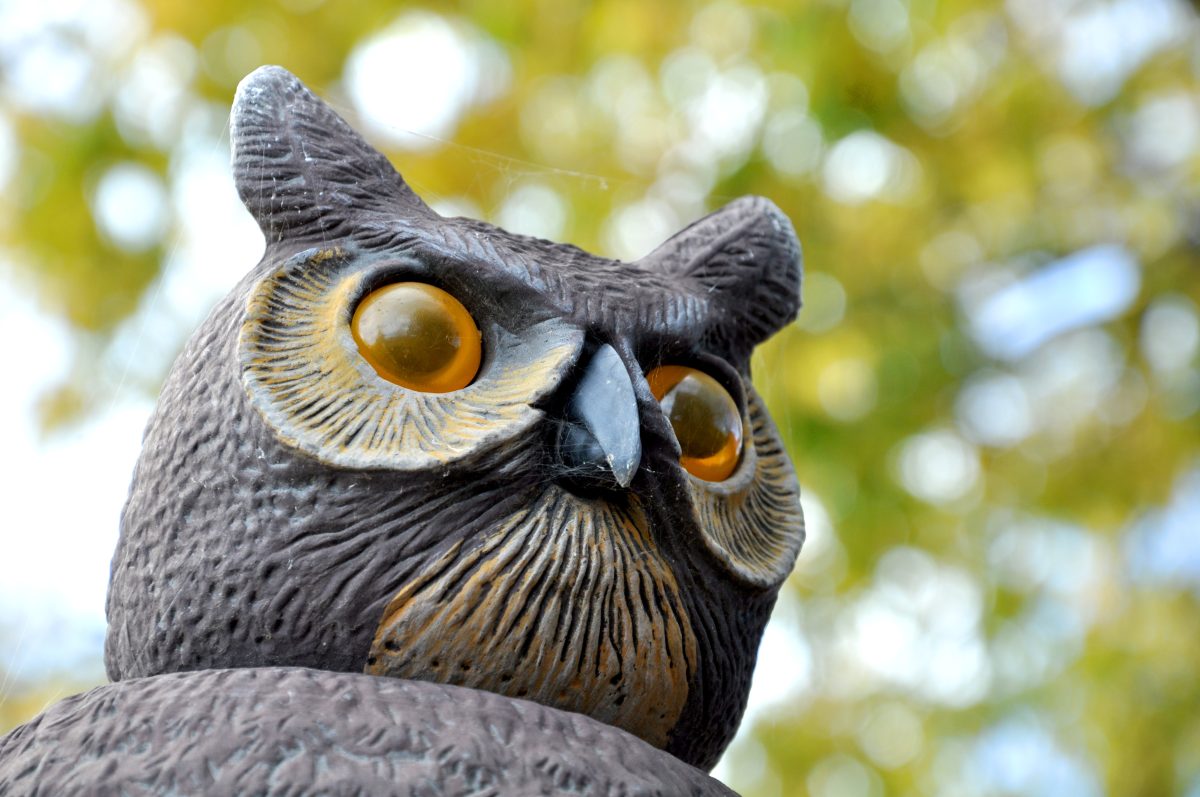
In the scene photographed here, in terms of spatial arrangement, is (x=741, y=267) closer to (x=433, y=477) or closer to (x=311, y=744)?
(x=433, y=477)

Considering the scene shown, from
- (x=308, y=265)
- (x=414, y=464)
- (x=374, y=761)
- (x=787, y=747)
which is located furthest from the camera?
(x=787, y=747)

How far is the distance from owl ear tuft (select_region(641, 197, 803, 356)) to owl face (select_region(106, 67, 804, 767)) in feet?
0.35

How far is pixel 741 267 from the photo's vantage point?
149cm

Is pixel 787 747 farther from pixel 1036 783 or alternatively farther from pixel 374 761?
pixel 374 761

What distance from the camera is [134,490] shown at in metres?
1.35

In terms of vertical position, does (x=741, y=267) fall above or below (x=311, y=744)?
above

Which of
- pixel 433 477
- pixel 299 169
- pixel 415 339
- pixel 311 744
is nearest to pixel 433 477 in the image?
pixel 433 477

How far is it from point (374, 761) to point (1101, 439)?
285 cm

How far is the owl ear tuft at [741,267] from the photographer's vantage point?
1477 mm

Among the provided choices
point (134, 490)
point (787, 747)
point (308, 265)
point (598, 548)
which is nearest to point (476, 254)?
point (308, 265)

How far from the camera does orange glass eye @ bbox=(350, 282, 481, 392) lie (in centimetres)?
124

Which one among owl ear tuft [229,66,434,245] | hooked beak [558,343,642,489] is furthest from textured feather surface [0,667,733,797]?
owl ear tuft [229,66,434,245]

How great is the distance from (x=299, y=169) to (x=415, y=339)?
22 centimetres

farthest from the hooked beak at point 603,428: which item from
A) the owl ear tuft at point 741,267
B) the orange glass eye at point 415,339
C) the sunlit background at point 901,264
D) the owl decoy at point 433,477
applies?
the sunlit background at point 901,264
